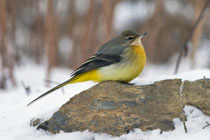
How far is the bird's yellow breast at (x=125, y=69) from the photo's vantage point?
12.3 ft

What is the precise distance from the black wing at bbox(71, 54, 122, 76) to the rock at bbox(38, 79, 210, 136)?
478 mm

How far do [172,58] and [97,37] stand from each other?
93.7 inches

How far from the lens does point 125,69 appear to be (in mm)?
3754

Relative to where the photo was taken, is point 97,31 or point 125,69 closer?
point 125,69

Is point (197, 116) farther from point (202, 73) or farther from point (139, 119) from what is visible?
point (202, 73)

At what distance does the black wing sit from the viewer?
376 cm

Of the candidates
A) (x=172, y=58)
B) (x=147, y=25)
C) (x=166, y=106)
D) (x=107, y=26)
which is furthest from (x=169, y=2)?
(x=166, y=106)

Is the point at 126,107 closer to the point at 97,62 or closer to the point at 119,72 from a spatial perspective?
the point at 119,72

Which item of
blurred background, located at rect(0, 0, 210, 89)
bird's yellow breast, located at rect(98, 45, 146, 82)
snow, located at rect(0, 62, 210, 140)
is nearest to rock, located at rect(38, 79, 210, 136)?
snow, located at rect(0, 62, 210, 140)

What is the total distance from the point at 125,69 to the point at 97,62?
1.06ft

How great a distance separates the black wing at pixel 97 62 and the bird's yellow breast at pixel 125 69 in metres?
0.05

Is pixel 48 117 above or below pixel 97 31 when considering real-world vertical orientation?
below

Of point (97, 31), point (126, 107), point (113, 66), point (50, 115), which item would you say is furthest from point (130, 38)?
point (97, 31)

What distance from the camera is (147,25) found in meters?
7.63
